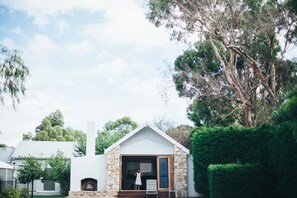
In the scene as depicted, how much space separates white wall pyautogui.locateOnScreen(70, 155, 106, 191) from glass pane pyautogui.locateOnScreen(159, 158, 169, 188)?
11.4 feet

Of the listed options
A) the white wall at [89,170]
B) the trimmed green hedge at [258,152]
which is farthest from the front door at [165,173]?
the trimmed green hedge at [258,152]

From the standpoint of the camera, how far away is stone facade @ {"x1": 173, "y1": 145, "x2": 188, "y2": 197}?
920 inches

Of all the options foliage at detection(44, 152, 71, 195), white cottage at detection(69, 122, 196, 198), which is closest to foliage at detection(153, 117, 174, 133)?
foliage at detection(44, 152, 71, 195)

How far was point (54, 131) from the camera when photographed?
191 ft

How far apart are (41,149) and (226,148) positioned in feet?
80.9

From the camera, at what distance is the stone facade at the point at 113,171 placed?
77.4 feet

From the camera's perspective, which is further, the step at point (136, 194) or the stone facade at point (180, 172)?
the stone facade at point (180, 172)

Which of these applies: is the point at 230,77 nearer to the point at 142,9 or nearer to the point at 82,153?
the point at 142,9

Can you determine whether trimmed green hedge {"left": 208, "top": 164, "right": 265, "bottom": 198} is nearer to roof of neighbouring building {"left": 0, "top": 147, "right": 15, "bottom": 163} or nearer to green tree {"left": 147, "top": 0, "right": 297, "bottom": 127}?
green tree {"left": 147, "top": 0, "right": 297, "bottom": 127}

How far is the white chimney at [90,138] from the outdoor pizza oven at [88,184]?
170 cm

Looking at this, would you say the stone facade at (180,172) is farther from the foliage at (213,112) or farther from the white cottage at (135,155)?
the foliage at (213,112)

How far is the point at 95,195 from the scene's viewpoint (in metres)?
23.1

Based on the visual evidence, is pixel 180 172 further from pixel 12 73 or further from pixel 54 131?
pixel 54 131

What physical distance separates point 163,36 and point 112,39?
3.71 m
